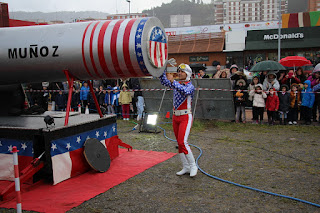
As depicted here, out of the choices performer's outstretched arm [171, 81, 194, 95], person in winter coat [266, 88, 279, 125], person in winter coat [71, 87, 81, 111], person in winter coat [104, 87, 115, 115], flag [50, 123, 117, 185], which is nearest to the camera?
flag [50, 123, 117, 185]

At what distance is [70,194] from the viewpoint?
4.70 metres

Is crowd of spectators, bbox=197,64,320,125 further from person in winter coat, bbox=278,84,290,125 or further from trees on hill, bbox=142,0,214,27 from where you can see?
trees on hill, bbox=142,0,214,27

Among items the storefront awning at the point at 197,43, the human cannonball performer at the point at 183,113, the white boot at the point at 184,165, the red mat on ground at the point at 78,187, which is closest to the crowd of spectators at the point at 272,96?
the red mat on ground at the point at 78,187

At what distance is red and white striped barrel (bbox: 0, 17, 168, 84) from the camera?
461 centimetres

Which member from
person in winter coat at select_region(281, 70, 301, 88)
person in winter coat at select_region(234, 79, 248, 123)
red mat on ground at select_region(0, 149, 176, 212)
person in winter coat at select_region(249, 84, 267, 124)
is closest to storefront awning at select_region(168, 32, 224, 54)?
person in winter coat at select_region(281, 70, 301, 88)

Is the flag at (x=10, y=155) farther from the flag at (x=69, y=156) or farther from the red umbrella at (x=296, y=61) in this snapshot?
the red umbrella at (x=296, y=61)

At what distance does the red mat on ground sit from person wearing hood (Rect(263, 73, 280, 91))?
566cm

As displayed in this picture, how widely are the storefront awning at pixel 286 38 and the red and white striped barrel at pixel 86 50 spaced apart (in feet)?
88.1

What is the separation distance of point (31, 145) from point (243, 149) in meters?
4.76

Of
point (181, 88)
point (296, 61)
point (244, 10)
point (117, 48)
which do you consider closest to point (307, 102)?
point (296, 61)

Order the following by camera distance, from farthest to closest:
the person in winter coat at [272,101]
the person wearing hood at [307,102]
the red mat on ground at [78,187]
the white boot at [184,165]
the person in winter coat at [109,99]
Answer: the person in winter coat at [109,99] < the person in winter coat at [272,101] < the person wearing hood at [307,102] < the white boot at [184,165] < the red mat on ground at [78,187]

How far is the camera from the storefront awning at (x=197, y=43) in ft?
111

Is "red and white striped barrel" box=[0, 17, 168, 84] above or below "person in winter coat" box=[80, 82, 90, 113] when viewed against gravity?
above

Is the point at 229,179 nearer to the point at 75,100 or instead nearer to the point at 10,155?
the point at 10,155
